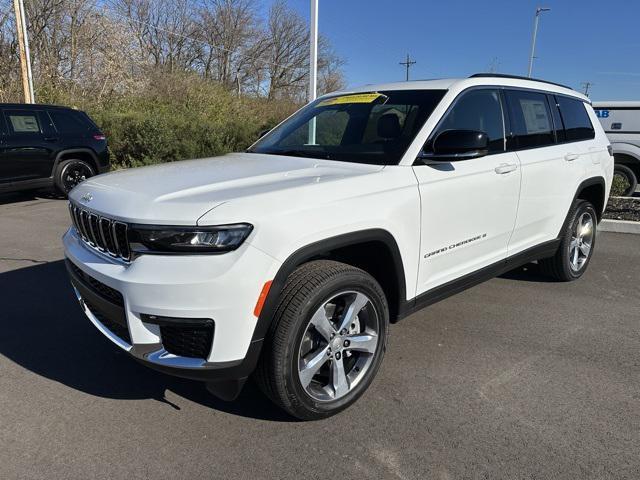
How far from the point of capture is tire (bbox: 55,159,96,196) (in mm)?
9305

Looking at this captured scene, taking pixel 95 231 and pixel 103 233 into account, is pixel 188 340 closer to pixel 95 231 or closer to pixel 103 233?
pixel 103 233

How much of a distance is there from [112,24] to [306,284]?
24285 mm

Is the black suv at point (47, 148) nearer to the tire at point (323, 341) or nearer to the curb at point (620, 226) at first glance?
the tire at point (323, 341)

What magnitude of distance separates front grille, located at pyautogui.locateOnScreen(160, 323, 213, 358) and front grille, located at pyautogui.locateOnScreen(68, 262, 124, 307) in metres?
0.29

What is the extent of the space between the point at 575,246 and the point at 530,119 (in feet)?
5.06

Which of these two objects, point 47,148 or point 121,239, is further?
point 47,148

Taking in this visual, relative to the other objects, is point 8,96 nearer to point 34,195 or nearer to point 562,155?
point 34,195

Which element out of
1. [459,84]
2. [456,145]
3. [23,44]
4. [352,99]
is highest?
[23,44]

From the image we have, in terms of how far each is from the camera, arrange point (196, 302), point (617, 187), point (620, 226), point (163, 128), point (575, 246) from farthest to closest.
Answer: point (163, 128) → point (617, 187) → point (620, 226) → point (575, 246) → point (196, 302)

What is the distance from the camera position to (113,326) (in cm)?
263

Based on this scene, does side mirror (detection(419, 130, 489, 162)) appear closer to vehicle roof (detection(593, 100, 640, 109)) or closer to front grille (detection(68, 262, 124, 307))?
front grille (detection(68, 262, 124, 307))

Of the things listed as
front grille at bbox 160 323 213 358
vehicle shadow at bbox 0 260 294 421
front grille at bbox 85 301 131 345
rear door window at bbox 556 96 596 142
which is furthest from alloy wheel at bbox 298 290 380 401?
rear door window at bbox 556 96 596 142

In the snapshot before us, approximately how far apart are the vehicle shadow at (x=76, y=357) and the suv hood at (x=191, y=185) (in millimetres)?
1089

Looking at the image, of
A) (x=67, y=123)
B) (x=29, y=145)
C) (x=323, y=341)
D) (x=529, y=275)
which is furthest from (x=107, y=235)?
(x=67, y=123)
